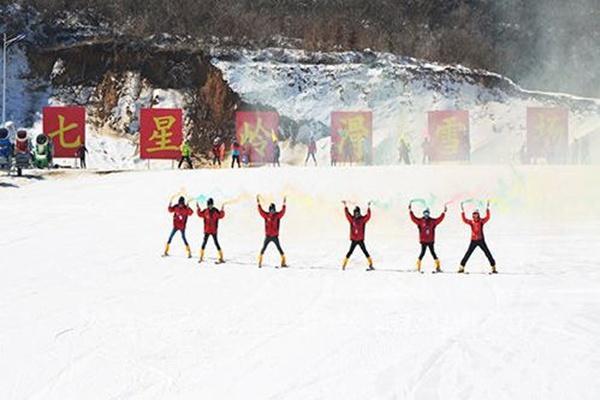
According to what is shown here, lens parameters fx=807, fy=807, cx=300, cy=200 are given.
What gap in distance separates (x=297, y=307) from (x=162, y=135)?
74.2ft

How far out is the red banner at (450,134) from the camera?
1330 inches

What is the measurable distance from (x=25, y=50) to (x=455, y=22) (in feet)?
123

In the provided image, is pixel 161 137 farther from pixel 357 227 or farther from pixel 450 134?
pixel 357 227

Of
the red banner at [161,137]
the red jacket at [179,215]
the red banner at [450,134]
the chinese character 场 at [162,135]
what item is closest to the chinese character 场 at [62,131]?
the red banner at [161,137]

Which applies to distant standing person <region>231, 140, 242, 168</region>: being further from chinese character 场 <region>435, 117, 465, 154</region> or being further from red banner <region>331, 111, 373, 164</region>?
chinese character 场 <region>435, 117, 465, 154</region>

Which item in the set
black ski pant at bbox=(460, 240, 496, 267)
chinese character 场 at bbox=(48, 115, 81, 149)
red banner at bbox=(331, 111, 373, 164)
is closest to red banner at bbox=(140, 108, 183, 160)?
chinese character 场 at bbox=(48, 115, 81, 149)

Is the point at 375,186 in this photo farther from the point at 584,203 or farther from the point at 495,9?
the point at 495,9

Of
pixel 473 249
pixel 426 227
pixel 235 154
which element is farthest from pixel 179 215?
pixel 235 154

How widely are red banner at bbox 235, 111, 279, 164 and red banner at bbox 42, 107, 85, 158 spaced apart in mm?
6575

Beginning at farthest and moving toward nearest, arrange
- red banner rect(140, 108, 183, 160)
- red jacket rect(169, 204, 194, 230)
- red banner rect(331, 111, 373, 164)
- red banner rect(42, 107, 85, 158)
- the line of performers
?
red banner rect(331, 111, 373, 164)
red banner rect(42, 107, 85, 158)
red banner rect(140, 108, 183, 160)
red jacket rect(169, 204, 194, 230)
the line of performers

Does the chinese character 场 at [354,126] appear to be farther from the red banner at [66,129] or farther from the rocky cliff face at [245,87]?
the red banner at [66,129]

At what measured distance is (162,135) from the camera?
33312mm

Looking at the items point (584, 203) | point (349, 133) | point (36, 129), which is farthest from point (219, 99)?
point (584, 203)

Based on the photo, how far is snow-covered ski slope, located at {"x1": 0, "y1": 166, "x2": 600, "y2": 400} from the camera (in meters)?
8.17
